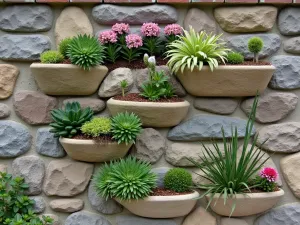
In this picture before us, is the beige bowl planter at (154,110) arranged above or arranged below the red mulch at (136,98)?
below

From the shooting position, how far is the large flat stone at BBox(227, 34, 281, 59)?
2.16 metres

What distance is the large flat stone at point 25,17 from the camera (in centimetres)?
212

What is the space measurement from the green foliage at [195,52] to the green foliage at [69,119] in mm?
548

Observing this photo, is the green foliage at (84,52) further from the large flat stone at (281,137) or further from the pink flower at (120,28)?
the large flat stone at (281,137)

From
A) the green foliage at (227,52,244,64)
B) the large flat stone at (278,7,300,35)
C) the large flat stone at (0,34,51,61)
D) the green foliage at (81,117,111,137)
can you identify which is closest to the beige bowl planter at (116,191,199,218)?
the green foliage at (81,117,111,137)

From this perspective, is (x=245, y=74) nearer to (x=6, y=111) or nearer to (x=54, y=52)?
(x=54, y=52)

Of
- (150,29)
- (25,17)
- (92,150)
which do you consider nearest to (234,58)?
(150,29)

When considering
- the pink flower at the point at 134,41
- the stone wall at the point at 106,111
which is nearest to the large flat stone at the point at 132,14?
the stone wall at the point at 106,111

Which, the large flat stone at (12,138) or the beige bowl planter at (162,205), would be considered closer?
the beige bowl planter at (162,205)

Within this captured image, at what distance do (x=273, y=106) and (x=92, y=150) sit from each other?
1050 mm

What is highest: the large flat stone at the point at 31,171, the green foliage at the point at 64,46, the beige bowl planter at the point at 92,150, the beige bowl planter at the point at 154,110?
the green foliage at the point at 64,46

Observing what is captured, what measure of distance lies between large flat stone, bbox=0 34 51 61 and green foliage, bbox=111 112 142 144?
620 mm

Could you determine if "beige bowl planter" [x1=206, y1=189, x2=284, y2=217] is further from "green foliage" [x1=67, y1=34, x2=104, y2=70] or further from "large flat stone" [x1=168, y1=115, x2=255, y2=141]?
"green foliage" [x1=67, y1=34, x2=104, y2=70]

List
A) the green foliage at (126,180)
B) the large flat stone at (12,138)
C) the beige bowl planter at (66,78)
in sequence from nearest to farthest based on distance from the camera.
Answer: the green foliage at (126,180) < the beige bowl planter at (66,78) < the large flat stone at (12,138)
